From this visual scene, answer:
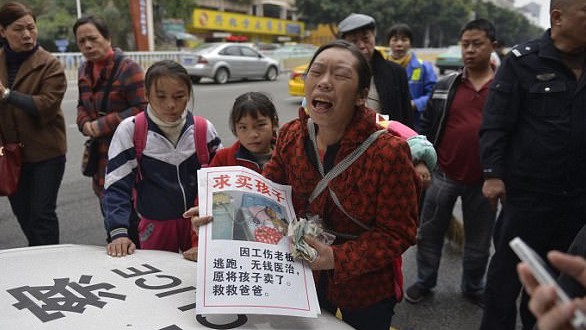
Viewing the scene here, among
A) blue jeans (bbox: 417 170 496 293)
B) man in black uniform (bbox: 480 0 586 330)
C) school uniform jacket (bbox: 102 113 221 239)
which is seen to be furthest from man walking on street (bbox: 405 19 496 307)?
school uniform jacket (bbox: 102 113 221 239)

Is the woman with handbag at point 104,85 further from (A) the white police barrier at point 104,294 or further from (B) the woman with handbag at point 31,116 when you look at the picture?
(A) the white police barrier at point 104,294

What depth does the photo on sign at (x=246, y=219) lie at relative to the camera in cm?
128

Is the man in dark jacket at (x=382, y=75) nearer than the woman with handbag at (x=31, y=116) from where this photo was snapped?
No

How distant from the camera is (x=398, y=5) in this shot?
4069cm

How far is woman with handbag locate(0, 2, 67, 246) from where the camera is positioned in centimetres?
263

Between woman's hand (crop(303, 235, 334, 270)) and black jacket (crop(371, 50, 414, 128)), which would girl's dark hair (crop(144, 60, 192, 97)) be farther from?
black jacket (crop(371, 50, 414, 128))

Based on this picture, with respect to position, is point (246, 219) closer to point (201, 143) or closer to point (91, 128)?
point (201, 143)

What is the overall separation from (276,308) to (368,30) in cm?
214

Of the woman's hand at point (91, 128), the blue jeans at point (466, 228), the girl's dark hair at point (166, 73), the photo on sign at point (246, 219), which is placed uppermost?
the girl's dark hair at point (166, 73)

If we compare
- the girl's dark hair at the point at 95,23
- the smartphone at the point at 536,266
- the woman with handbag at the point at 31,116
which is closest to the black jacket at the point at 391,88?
the girl's dark hair at the point at 95,23

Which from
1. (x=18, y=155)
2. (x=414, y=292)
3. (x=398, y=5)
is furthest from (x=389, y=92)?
(x=398, y=5)

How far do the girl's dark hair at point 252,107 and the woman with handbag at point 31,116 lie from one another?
1.22 m

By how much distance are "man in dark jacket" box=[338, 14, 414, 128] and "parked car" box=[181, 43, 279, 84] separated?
11.7 meters

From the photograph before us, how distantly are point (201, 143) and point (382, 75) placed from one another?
1244 mm
